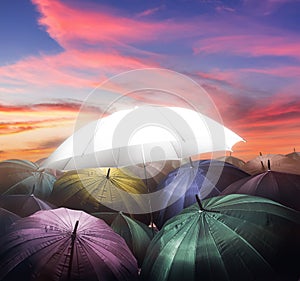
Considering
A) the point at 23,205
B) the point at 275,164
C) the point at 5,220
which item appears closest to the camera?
the point at 5,220

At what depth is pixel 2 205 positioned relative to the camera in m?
7.94

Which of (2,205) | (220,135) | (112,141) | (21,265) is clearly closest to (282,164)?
(220,135)

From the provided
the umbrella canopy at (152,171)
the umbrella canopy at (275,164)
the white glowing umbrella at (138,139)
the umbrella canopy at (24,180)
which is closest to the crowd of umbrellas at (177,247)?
the white glowing umbrella at (138,139)

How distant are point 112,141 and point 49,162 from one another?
5.11ft

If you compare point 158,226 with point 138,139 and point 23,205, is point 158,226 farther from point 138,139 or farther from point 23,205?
point 23,205

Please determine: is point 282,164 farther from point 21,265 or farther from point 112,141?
point 21,265

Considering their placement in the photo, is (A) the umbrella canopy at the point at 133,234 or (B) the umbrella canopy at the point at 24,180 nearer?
(A) the umbrella canopy at the point at 133,234

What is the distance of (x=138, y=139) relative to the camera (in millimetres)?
7957

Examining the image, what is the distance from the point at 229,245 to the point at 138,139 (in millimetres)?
3675

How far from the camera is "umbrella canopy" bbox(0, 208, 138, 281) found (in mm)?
4492

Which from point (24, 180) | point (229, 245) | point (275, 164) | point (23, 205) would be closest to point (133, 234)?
point (23, 205)

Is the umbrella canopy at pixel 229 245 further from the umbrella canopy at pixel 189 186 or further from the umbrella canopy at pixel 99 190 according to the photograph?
the umbrella canopy at pixel 99 190

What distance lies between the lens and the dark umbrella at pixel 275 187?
285 inches

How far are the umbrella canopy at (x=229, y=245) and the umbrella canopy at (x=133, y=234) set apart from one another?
1.43 metres
